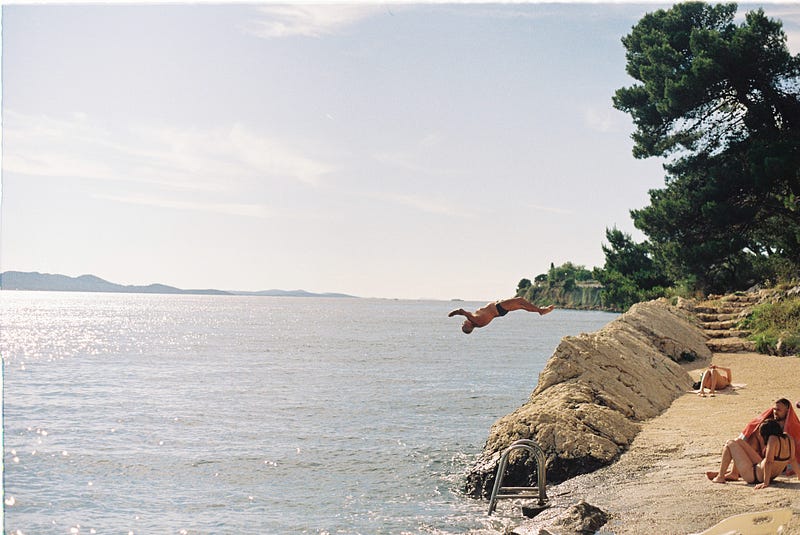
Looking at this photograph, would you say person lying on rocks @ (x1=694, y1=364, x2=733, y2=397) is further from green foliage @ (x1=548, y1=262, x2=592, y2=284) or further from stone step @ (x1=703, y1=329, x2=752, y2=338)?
green foliage @ (x1=548, y1=262, x2=592, y2=284)

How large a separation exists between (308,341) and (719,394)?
54.0m

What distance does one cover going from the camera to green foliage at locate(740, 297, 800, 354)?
71.6 feet

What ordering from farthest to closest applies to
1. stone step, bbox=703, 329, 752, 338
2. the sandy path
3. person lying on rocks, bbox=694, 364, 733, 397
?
stone step, bbox=703, 329, 752, 338 → person lying on rocks, bbox=694, 364, 733, 397 → the sandy path

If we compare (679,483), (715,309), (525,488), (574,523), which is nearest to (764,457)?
(679,483)

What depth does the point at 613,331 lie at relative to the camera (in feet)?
57.1

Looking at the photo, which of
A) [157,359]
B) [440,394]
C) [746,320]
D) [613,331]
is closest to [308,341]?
[157,359]

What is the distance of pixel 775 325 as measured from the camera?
24000 millimetres

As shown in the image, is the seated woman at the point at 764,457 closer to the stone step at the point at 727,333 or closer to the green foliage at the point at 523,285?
the stone step at the point at 727,333

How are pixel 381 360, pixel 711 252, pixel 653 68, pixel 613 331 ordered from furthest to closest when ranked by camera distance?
1. pixel 381 360
2. pixel 653 68
3. pixel 711 252
4. pixel 613 331

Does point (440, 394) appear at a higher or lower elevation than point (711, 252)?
lower

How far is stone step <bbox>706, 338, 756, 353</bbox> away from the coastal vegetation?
5788mm

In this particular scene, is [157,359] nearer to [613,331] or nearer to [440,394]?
[440,394]

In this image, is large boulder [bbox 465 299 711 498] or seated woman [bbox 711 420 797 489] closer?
seated woman [bbox 711 420 797 489]

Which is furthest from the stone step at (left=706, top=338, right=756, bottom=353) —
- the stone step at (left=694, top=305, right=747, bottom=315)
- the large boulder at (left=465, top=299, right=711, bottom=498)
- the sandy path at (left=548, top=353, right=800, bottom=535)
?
the sandy path at (left=548, top=353, right=800, bottom=535)
